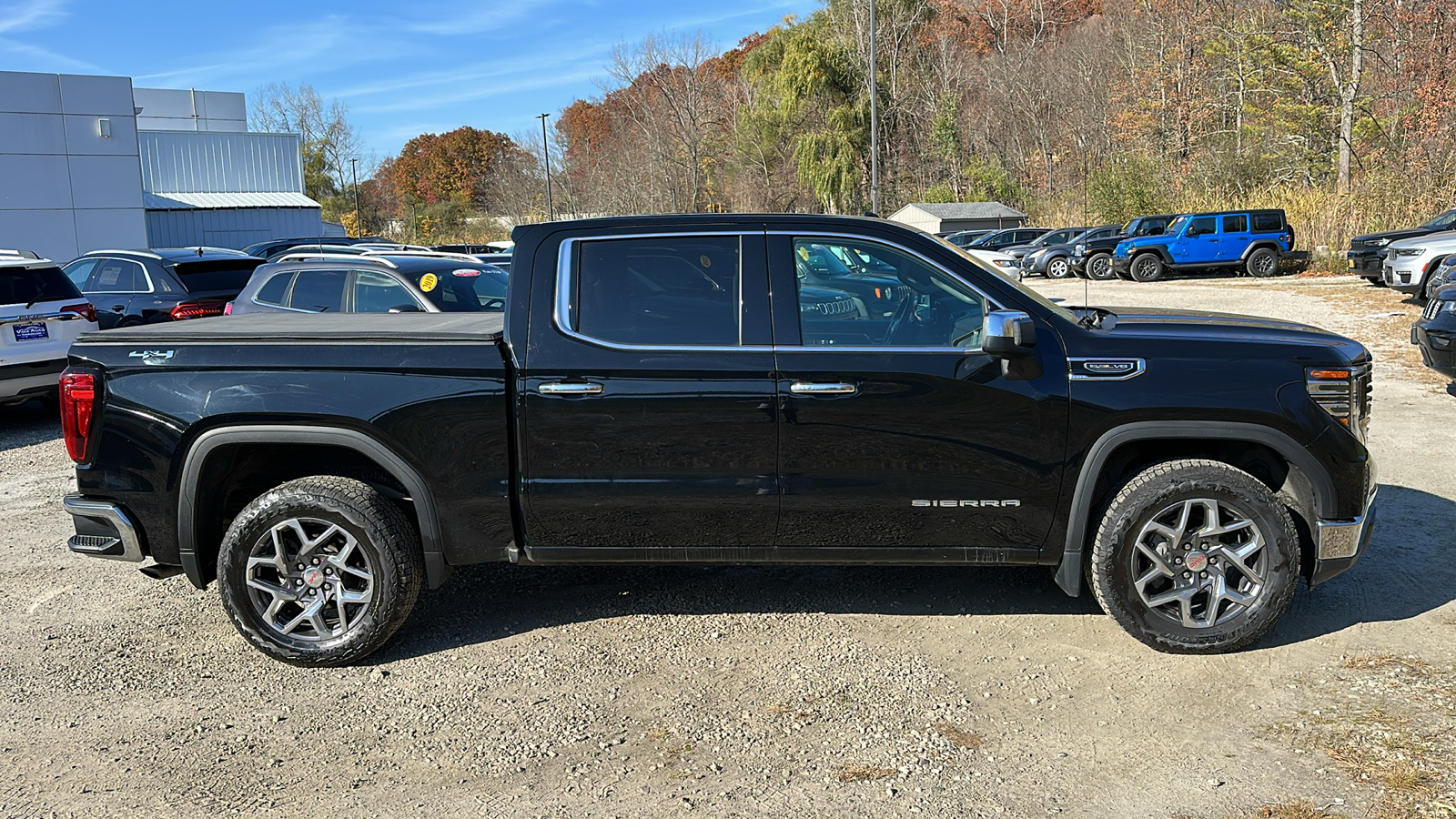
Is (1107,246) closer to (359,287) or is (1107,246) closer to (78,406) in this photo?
(359,287)

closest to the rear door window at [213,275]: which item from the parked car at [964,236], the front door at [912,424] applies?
the front door at [912,424]

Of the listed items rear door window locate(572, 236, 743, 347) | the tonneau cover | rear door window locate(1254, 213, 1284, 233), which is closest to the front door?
rear door window locate(572, 236, 743, 347)

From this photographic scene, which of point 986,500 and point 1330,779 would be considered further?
point 986,500

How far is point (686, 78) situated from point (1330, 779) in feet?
186

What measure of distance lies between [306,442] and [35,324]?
282 inches

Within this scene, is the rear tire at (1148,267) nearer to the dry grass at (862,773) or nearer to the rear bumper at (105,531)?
the dry grass at (862,773)

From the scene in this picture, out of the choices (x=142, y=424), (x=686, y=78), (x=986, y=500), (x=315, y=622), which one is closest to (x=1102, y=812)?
(x=986, y=500)

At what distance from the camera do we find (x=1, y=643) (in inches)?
197

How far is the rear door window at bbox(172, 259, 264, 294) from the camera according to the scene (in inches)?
497

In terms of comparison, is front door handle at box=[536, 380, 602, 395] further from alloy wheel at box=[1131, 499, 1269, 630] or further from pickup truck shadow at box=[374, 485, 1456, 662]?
alloy wheel at box=[1131, 499, 1269, 630]

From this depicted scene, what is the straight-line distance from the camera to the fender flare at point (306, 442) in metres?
4.54

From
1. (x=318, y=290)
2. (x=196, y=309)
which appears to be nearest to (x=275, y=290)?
(x=318, y=290)

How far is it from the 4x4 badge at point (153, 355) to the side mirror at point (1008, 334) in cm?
336

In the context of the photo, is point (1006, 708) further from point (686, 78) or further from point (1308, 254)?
point (686, 78)
